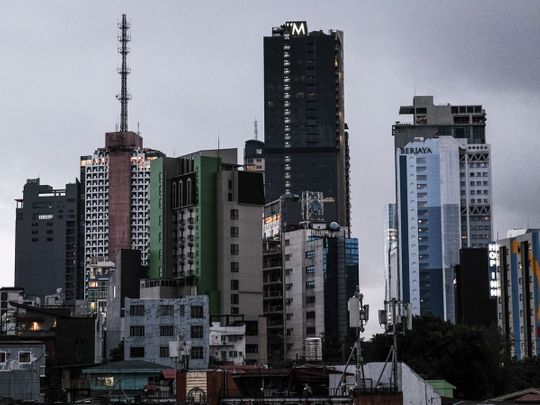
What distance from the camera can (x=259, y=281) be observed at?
628 ft

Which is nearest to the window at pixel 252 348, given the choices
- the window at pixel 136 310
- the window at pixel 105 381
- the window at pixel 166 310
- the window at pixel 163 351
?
the window at pixel 166 310

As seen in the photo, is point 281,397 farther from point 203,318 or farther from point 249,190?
point 249,190

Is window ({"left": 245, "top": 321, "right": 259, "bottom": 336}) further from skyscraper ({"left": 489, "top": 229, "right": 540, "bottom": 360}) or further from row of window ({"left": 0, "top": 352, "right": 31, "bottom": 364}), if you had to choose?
row of window ({"left": 0, "top": 352, "right": 31, "bottom": 364})

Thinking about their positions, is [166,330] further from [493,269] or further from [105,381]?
[493,269]

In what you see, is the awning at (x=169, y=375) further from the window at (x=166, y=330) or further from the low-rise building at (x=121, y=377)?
the window at (x=166, y=330)

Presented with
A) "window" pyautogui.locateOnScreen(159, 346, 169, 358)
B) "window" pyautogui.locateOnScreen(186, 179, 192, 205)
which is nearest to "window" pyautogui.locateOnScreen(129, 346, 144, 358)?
"window" pyautogui.locateOnScreen(159, 346, 169, 358)

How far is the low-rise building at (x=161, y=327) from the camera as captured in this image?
132 m

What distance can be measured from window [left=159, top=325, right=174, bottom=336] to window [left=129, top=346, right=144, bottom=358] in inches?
118

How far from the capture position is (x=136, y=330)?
134m

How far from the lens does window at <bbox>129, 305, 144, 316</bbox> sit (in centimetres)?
13412

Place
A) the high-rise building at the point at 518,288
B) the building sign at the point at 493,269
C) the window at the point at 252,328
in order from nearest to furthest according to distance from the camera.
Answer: the high-rise building at the point at 518,288, the window at the point at 252,328, the building sign at the point at 493,269

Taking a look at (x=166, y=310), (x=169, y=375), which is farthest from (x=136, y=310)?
(x=169, y=375)

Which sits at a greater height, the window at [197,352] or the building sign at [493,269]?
the building sign at [493,269]

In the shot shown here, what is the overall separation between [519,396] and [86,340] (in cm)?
6504
